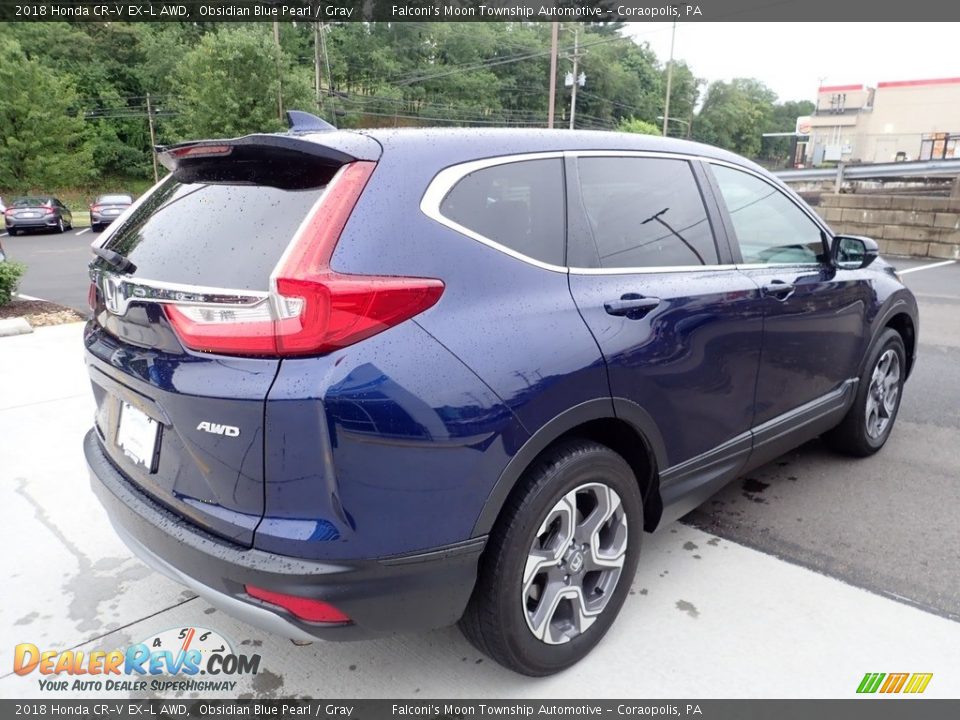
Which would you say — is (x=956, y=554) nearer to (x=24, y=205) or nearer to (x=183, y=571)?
(x=183, y=571)

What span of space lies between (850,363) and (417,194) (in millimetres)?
2820

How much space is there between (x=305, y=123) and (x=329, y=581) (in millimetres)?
1660

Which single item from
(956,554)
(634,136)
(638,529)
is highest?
(634,136)

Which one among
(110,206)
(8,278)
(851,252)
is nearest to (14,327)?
(8,278)

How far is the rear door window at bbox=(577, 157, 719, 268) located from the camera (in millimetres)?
2430

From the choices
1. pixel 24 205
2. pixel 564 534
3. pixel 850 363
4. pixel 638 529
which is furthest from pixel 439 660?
pixel 24 205

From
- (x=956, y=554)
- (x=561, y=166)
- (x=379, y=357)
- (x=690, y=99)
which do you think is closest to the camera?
(x=379, y=357)

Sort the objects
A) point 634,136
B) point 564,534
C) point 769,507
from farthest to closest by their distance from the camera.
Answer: point 769,507 < point 634,136 < point 564,534

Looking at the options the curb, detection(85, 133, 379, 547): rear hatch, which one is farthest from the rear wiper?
the curb

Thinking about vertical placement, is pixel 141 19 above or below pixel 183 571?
above

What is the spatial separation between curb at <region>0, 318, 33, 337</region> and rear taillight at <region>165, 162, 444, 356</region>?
270 inches

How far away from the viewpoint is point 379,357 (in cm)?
176

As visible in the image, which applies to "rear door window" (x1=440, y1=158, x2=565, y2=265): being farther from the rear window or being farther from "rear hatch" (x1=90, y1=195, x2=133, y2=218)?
"rear hatch" (x1=90, y1=195, x2=133, y2=218)

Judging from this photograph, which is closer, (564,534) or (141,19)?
(564,534)
